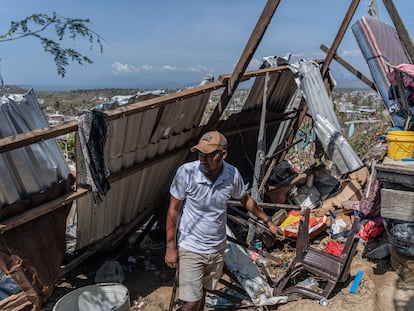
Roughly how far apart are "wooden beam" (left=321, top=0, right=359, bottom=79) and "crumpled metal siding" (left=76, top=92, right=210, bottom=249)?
289 centimetres

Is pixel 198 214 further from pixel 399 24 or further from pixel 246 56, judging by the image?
pixel 399 24

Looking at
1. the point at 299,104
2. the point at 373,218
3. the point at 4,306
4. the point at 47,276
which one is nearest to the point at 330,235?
the point at 373,218

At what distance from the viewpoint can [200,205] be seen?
3139 mm

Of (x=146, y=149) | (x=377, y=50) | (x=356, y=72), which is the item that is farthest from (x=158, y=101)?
(x=356, y=72)

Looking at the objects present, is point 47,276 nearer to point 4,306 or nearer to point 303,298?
point 4,306

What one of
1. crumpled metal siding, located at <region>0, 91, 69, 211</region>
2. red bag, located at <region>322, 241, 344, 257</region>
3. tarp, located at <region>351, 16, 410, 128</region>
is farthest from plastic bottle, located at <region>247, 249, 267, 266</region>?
tarp, located at <region>351, 16, 410, 128</region>

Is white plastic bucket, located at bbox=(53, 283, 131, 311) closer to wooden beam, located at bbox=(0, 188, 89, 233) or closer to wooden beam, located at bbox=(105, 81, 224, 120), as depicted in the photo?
wooden beam, located at bbox=(0, 188, 89, 233)

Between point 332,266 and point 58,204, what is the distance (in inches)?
123

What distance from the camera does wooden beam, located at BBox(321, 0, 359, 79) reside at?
589 cm

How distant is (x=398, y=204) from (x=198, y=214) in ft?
7.13

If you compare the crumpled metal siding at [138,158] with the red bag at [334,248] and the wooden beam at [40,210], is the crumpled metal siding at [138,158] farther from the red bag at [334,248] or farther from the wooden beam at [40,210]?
the red bag at [334,248]

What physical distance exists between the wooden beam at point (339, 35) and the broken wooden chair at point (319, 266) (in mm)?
3132

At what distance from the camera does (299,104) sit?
21.6 feet

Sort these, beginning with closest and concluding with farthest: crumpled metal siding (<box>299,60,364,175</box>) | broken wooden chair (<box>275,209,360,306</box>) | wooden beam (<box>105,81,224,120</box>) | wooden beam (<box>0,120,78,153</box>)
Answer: wooden beam (<box>0,120,78,153</box>), wooden beam (<box>105,81,224,120</box>), broken wooden chair (<box>275,209,360,306</box>), crumpled metal siding (<box>299,60,364,175</box>)
